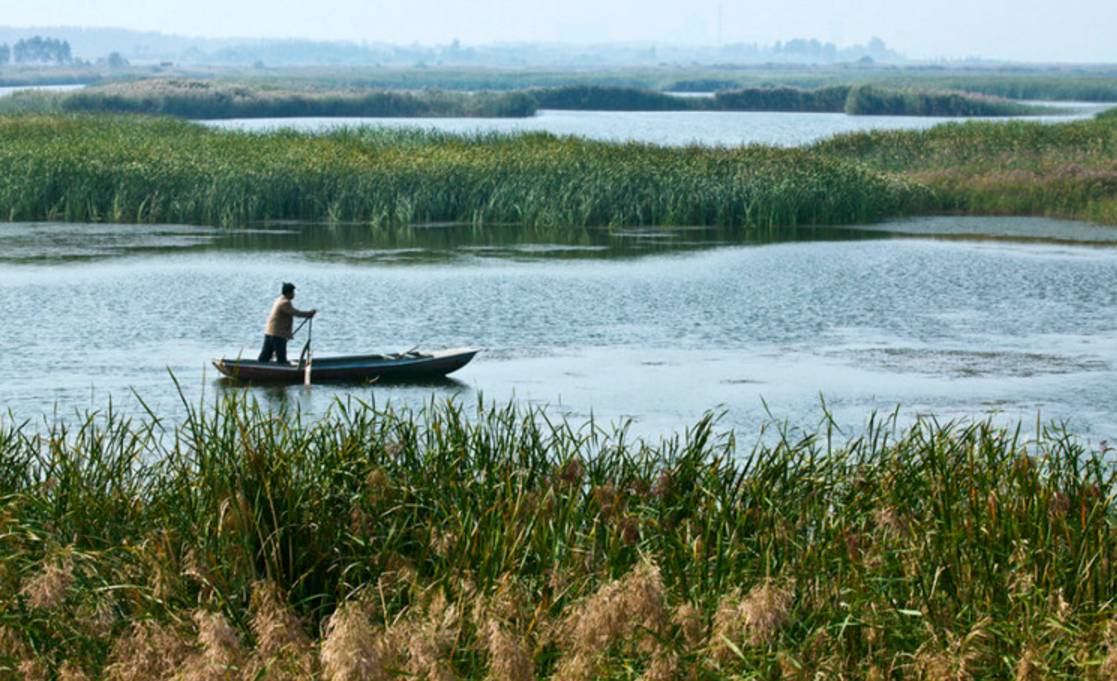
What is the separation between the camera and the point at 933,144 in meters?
47.9

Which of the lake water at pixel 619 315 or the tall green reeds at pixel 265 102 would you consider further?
the tall green reeds at pixel 265 102

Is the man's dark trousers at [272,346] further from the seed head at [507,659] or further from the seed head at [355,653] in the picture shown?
the seed head at [507,659]

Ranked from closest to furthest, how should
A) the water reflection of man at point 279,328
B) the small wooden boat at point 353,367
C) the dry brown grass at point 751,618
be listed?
the dry brown grass at point 751,618, the small wooden boat at point 353,367, the water reflection of man at point 279,328

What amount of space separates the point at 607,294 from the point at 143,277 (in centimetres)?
824

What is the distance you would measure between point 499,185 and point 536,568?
98.5 ft

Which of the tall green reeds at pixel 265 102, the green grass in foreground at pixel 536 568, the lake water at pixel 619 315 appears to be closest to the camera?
the green grass in foreground at pixel 536 568

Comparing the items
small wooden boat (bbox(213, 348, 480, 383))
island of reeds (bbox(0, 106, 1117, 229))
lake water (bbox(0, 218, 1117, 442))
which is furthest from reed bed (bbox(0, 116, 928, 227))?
small wooden boat (bbox(213, 348, 480, 383))

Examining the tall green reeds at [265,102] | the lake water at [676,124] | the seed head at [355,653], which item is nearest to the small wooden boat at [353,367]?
the seed head at [355,653]

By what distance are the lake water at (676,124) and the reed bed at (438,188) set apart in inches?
1190

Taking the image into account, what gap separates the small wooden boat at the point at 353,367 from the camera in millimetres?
19641

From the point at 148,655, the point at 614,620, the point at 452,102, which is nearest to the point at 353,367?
the point at 148,655

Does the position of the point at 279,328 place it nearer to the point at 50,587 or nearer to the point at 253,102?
the point at 50,587

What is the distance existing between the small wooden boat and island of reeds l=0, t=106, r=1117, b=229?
18.1 metres

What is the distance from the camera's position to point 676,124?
91.4 metres
